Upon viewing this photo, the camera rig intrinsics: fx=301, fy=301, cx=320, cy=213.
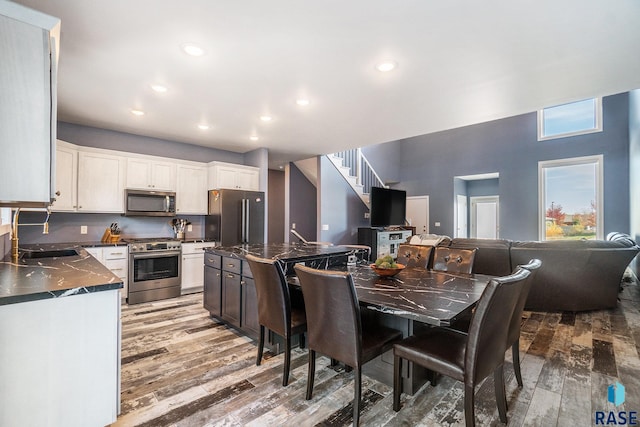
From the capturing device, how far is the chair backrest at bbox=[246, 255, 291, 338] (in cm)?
217

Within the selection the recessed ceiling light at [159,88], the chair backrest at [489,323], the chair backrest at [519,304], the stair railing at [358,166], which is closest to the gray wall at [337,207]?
the stair railing at [358,166]

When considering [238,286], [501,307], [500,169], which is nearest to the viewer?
[501,307]

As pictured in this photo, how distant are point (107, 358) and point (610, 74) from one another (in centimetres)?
439

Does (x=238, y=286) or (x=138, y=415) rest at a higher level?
(x=238, y=286)

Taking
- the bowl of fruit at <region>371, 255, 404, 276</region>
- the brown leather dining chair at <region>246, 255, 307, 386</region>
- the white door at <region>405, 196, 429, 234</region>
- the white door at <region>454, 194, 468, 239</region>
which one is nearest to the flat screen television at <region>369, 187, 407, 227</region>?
the white door at <region>405, 196, 429, 234</region>

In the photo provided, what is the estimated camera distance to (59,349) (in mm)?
1468

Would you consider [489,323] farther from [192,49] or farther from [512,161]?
[512,161]

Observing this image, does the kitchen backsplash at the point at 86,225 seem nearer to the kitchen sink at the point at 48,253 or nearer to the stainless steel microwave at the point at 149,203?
the stainless steel microwave at the point at 149,203

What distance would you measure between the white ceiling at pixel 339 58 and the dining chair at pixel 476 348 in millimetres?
1702

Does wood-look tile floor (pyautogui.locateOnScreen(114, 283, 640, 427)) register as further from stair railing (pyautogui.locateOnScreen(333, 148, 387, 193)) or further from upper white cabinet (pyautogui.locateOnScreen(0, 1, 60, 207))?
stair railing (pyautogui.locateOnScreen(333, 148, 387, 193))

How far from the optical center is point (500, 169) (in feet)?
27.0

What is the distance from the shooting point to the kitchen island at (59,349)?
1355 millimetres

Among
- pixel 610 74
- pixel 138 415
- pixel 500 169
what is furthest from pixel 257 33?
pixel 500 169

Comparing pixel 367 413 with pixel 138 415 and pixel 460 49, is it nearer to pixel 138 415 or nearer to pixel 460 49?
pixel 138 415
